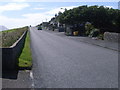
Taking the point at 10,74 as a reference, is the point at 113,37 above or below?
above

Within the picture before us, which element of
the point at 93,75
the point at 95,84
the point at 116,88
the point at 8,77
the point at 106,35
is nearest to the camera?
the point at 116,88

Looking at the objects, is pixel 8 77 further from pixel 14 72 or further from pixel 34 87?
pixel 34 87

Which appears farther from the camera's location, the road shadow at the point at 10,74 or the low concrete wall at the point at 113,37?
the low concrete wall at the point at 113,37

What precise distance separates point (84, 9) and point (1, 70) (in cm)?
4694

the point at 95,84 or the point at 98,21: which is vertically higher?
the point at 98,21

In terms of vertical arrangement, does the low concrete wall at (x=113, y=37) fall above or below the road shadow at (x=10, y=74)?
above

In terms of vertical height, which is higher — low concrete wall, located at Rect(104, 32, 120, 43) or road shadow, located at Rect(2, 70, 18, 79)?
low concrete wall, located at Rect(104, 32, 120, 43)

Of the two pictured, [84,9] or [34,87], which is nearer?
[34,87]

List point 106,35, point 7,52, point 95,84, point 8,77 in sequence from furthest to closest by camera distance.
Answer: point 106,35 < point 7,52 < point 8,77 < point 95,84

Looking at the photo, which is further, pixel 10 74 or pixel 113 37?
pixel 113 37

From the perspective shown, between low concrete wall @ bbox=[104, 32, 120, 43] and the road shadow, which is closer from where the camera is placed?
the road shadow

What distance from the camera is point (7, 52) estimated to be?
8.97 m

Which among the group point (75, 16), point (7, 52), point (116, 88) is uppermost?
point (75, 16)

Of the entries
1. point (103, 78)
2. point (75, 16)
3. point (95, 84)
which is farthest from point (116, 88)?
point (75, 16)
